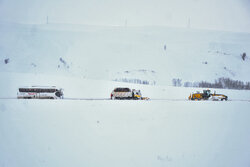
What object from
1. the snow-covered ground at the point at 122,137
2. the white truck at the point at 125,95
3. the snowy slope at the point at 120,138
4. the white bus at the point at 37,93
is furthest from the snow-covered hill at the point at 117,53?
the snowy slope at the point at 120,138

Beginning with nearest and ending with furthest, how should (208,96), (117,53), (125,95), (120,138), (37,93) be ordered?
(120,138)
(37,93)
(125,95)
(208,96)
(117,53)

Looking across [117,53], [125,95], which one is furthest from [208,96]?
[117,53]

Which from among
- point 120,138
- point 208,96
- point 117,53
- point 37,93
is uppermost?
point 117,53

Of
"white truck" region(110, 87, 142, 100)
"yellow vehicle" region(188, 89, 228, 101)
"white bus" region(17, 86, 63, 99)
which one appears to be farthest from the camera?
"yellow vehicle" region(188, 89, 228, 101)

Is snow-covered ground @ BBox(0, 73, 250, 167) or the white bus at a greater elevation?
the white bus

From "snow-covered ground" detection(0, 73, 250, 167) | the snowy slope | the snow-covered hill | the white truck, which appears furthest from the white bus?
the snow-covered hill

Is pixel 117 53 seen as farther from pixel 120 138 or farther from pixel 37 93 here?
pixel 120 138

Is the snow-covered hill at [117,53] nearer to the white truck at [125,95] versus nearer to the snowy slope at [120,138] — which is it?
the white truck at [125,95]

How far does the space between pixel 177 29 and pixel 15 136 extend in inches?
1479

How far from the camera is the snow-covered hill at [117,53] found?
2886 cm

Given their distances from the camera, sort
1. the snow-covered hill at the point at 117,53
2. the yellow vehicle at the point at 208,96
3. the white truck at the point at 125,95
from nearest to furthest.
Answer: the white truck at the point at 125,95
the yellow vehicle at the point at 208,96
the snow-covered hill at the point at 117,53

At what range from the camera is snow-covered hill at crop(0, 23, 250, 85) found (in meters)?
28.9

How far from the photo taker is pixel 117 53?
39.2 meters

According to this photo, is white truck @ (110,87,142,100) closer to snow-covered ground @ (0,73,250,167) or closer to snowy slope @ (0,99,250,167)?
snow-covered ground @ (0,73,250,167)
